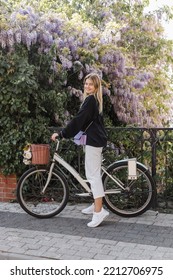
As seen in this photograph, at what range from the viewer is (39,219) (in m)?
6.00

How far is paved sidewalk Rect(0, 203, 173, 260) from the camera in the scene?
4.68m

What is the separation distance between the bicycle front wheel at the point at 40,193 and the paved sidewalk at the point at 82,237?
0.14m

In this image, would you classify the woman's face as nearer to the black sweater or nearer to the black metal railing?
the black sweater

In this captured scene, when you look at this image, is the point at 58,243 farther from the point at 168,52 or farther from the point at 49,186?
the point at 168,52

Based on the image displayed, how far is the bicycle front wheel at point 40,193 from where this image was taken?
5.96 metres

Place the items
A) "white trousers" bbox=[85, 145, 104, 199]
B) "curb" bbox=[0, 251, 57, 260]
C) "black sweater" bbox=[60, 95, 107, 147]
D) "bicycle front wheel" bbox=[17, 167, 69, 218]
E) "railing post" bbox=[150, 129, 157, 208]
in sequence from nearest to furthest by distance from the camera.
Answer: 1. "curb" bbox=[0, 251, 57, 260]
2. "black sweater" bbox=[60, 95, 107, 147]
3. "white trousers" bbox=[85, 145, 104, 199]
4. "bicycle front wheel" bbox=[17, 167, 69, 218]
5. "railing post" bbox=[150, 129, 157, 208]

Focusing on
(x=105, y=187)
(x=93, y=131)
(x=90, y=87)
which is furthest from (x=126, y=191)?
(x=90, y=87)

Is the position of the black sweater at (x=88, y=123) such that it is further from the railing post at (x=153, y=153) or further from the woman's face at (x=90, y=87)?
the railing post at (x=153, y=153)

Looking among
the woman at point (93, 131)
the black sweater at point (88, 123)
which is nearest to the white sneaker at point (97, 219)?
the woman at point (93, 131)

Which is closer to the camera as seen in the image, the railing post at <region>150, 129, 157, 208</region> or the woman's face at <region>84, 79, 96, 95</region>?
the woman's face at <region>84, 79, 96, 95</region>

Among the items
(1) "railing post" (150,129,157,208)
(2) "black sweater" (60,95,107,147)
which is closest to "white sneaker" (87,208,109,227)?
(2) "black sweater" (60,95,107,147)

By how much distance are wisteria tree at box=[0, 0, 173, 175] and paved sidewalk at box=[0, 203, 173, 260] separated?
1.34 m

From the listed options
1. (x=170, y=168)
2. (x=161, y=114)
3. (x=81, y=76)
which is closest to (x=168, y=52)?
(x=161, y=114)

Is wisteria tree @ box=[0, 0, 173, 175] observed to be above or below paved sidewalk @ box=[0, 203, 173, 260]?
above
